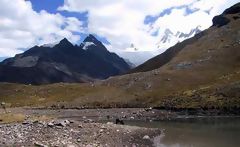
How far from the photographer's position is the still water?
72.0 m

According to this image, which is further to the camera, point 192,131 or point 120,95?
point 120,95

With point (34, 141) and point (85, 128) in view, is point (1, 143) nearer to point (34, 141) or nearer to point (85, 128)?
point (34, 141)

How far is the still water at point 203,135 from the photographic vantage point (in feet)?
236

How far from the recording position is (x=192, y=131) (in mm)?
93250

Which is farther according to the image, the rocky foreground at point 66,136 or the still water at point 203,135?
the still water at point 203,135

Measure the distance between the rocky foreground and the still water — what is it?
3784 millimetres

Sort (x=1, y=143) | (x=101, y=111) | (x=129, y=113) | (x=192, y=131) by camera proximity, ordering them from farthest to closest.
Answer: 1. (x=101, y=111)
2. (x=129, y=113)
3. (x=192, y=131)
4. (x=1, y=143)

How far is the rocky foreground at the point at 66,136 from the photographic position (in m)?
51.8

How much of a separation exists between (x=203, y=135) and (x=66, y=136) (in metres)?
34.9

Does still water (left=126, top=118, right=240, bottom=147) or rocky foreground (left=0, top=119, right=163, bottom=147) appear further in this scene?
still water (left=126, top=118, right=240, bottom=147)

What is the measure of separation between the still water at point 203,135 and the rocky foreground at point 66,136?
3.78 metres

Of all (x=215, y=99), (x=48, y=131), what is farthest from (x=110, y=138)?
(x=215, y=99)

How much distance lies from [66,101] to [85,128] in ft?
411

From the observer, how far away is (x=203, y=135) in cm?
8450
